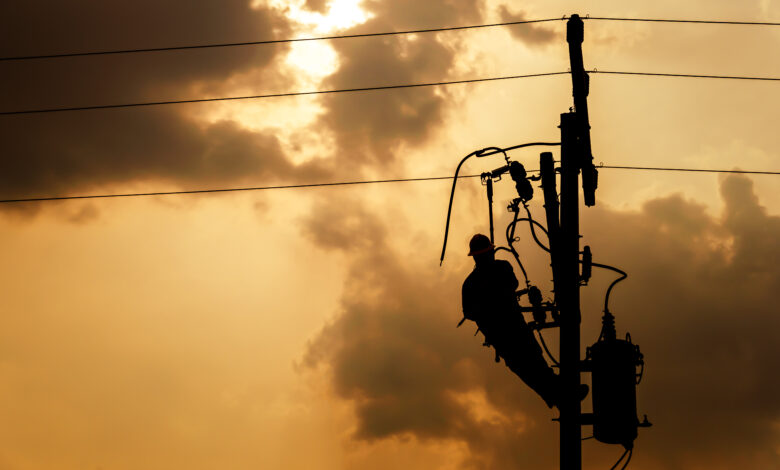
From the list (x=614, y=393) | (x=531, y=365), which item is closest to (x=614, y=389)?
(x=614, y=393)

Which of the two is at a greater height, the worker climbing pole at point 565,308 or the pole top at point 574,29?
the pole top at point 574,29

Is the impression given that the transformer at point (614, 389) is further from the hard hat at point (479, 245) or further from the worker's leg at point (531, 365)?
the hard hat at point (479, 245)

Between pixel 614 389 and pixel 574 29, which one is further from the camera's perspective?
pixel 574 29

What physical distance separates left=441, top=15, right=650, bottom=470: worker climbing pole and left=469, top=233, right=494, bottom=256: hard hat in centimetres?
2

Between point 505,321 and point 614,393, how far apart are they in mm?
2036

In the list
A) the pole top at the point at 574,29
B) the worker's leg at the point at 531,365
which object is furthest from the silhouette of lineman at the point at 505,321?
the pole top at the point at 574,29

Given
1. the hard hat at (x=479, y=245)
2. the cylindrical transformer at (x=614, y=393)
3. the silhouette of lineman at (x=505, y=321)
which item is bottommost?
the cylindrical transformer at (x=614, y=393)

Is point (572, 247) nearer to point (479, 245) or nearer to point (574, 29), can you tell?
point (479, 245)

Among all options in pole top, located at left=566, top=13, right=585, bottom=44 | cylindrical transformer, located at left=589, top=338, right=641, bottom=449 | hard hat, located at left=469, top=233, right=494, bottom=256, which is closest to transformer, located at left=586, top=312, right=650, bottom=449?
→ cylindrical transformer, located at left=589, top=338, right=641, bottom=449

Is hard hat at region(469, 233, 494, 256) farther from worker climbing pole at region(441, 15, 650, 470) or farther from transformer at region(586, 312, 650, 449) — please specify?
transformer at region(586, 312, 650, 449)

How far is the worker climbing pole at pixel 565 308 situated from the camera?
518 inches

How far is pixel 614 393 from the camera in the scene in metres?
13.9

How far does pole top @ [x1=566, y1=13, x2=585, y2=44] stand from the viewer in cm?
1467

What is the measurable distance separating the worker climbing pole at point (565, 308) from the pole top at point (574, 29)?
0.06ft
